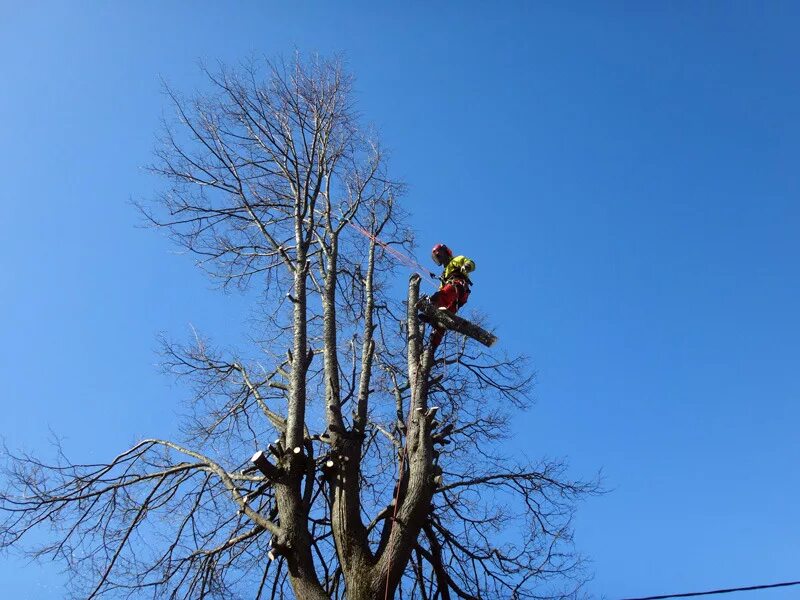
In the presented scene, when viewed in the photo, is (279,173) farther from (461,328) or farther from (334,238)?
(461,328)

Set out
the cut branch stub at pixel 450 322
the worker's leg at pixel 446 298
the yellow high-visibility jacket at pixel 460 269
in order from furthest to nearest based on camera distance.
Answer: the yellow high-visibility jacket at pixel 460 269 → the worker's leg at pixel 446 298 → the cut branch stub at pixel 450 322

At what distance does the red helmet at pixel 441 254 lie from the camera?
29.7 feet

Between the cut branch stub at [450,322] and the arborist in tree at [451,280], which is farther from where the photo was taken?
the arborist in tree at [451,280]

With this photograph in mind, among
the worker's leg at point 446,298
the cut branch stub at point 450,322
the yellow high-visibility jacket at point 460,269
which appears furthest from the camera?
the yellow high-visibility jacket at point 460,269

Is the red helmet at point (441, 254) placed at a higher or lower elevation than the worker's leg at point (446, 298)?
higher

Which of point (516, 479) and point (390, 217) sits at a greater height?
point (390, 217)

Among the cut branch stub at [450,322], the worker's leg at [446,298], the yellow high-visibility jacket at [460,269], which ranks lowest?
the cut branch stub at [450,322]

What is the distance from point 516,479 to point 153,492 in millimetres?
3515

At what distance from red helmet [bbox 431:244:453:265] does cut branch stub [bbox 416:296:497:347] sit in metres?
1.33

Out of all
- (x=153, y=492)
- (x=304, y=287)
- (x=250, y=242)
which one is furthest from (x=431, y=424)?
(x=250, y=242)

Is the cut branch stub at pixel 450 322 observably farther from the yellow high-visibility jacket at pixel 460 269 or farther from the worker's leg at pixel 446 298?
the yellow high-visibility jacket at pixel 460 269

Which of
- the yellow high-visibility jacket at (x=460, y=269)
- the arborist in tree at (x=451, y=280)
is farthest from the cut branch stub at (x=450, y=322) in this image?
the yellow high-visibility jacket at (x=460, y=269)

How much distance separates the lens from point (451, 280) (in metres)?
8.55

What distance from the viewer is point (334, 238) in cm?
882
